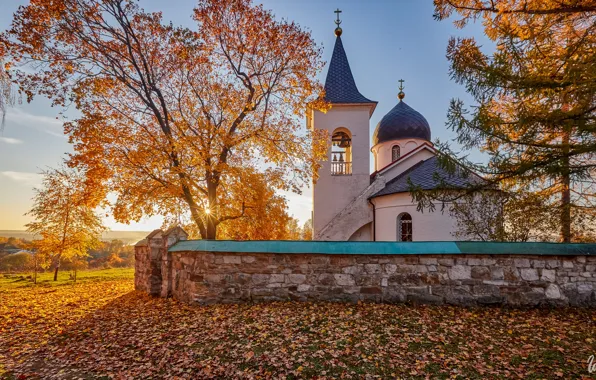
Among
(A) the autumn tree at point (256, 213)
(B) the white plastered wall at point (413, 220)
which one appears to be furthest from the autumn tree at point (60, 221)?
(B) the white plastered wall at point (413, 220)

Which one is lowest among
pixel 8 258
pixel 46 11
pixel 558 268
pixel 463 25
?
pixel 8 258

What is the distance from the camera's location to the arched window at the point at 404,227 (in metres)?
12.2

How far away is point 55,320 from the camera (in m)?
6.76

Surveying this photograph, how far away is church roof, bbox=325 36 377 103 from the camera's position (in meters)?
14.6

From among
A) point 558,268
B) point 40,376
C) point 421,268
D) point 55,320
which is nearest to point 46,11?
point 55,320

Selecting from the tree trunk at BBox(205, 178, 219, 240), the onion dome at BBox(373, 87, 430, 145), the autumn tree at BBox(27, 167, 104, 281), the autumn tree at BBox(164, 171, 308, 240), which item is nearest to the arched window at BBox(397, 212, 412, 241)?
the autumn tree at BBox(164, 171, 308, 240)

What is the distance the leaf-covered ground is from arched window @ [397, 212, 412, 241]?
618cm

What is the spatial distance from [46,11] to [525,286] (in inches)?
538

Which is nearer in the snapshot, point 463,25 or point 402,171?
point 463,25

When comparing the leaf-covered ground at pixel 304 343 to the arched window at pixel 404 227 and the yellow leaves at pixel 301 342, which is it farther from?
the arched window at pixel 404 227

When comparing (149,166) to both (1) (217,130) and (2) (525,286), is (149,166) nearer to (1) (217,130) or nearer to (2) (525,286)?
(1) (217,130)

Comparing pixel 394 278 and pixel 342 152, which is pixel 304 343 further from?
pixel 342 152

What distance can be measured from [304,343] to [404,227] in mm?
8935

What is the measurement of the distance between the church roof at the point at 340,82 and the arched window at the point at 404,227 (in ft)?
18.5
